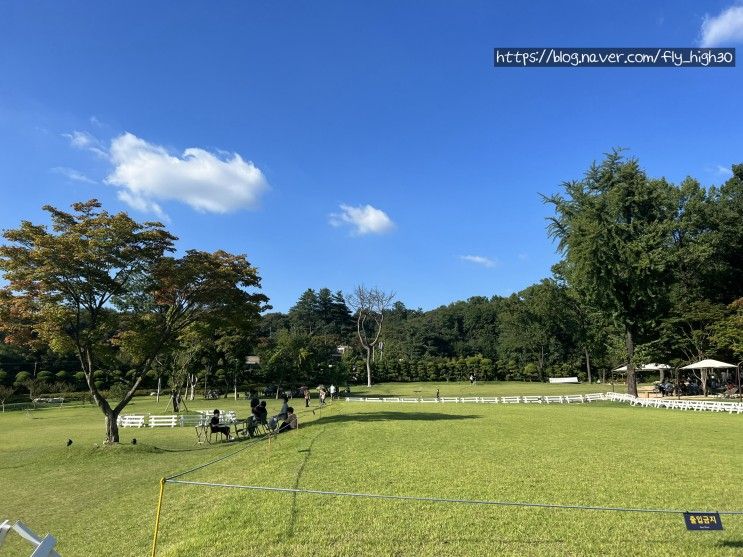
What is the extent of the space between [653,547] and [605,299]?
31891 millimetres

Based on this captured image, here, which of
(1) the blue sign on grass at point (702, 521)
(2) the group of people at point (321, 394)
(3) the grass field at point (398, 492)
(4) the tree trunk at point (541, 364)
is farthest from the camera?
(4) the tree trunk at point (541, 364)

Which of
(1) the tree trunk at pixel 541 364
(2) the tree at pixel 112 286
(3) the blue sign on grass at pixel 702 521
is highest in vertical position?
(2) the tree at pixel 112 286

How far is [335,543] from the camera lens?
602cm

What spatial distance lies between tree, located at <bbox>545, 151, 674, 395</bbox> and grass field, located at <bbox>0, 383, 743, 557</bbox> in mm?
18431

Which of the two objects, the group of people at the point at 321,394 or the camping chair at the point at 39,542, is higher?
the camping chair at the point at 39,542

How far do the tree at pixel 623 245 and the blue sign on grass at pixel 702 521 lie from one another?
30559 millimetres

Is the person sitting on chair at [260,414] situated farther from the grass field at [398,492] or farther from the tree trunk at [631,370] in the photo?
the tree trunk at [631,370]

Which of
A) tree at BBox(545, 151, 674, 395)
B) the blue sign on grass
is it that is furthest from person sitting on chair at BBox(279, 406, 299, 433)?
tree at BBox(545, 151, 674, 395)

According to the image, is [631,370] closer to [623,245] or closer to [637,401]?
[637,401]

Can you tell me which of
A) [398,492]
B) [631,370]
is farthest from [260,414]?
[631,370]

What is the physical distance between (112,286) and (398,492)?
14.3 meters

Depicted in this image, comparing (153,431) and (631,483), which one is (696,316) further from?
(153,431)

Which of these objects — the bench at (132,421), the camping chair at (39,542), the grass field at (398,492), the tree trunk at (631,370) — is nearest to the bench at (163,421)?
the bench at (132,421)

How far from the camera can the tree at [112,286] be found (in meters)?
16.5
